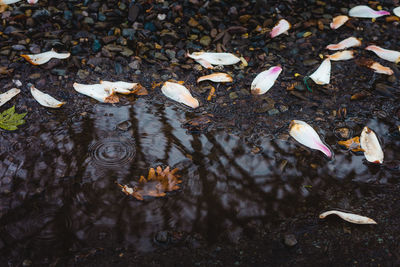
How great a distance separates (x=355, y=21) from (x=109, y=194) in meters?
1.99

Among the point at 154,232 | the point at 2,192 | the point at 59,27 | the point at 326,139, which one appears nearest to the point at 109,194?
the point at 154,232

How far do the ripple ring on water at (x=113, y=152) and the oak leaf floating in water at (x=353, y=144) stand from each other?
1017 mm

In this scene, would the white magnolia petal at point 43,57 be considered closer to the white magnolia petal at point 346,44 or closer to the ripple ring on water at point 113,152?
the ripple ring on water at point 113,152

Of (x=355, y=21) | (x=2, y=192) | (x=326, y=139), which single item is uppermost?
(x=355, y=21)

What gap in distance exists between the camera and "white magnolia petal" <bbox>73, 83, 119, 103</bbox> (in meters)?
1.91

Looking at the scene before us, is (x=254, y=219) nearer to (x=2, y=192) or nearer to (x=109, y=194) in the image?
(x=109, y=194)

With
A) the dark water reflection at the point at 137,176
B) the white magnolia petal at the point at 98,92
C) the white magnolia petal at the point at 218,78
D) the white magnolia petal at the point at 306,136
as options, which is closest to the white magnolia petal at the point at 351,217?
the dark water reflection at the point at 137,176

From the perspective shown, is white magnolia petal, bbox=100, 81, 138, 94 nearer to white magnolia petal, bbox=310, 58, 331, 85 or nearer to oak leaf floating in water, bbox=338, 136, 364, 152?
white magnolia petal, bbox=310, 58, 331, 85

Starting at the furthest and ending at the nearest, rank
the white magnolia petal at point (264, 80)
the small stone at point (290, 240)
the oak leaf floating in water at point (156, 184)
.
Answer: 1. the white magnolia petal at point (264, 80)
2. the oak leaf floating in water at point (156, 184)
3. the small stone at point (290, 240)

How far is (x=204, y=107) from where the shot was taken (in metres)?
1.91

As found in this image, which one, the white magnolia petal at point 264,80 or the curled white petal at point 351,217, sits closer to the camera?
the curled white petal at point 351,217

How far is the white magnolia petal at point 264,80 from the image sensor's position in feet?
6.53

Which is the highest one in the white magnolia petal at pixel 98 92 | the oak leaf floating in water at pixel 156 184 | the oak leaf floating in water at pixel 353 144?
the oak leaf floating in water at pixel 353 144

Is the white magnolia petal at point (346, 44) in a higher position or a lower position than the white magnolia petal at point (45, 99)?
higher
